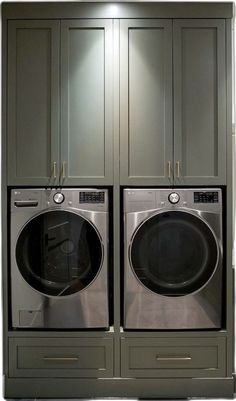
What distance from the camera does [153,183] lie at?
2557 mm

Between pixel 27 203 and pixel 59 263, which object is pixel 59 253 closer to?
pixel 59 263

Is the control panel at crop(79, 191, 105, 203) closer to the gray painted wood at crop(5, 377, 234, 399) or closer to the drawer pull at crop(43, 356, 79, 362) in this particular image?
the drawer pull at crop(43, 356, 79, 362)

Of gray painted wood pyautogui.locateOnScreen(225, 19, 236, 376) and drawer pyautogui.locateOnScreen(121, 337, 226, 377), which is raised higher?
gray painted wood pyautogui.locateOnScreen(225, 19, 236, 376)

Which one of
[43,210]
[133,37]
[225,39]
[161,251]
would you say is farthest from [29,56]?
[161,251]

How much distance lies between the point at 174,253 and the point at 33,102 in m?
1.27

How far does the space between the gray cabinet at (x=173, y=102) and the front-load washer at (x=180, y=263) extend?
123 millimetres

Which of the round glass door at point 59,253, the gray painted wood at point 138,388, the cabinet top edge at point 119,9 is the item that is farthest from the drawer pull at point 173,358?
the cabinet top edge at point 119,9

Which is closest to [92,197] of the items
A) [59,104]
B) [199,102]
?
[59,104]

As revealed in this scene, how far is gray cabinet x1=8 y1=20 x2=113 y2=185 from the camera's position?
8.36 ft

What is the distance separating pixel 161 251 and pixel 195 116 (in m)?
0.85

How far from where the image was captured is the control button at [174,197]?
254 centimetres

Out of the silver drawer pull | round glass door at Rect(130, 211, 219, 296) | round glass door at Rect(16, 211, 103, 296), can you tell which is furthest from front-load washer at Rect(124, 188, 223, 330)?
the silver drawer pull

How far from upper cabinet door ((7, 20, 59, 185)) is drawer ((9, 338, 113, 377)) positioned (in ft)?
3.26

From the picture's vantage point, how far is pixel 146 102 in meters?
2.55
